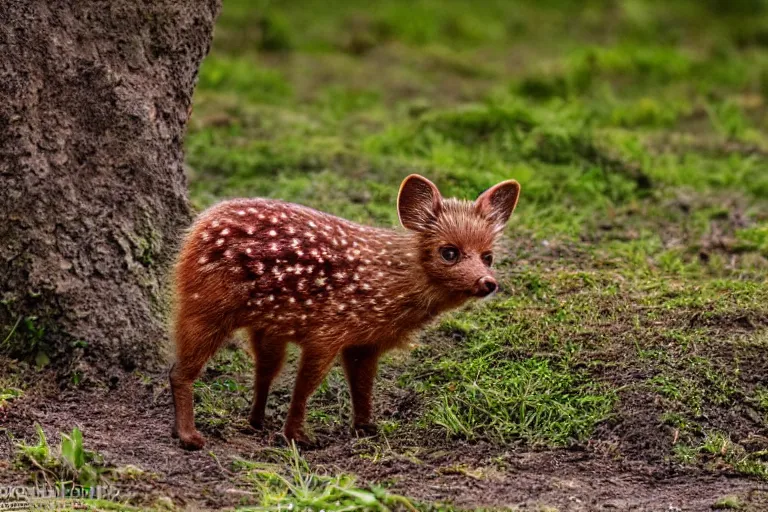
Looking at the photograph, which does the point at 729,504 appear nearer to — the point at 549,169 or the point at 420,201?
the point at 420,201

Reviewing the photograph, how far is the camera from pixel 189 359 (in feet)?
19.4

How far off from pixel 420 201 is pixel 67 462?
224 centimetres

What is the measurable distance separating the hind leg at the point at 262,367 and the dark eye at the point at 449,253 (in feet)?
→ 3.22

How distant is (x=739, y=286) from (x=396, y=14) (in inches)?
348

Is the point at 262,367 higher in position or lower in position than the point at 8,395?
higher

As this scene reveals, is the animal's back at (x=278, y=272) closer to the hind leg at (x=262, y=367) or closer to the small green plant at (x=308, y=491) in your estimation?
the hind leg at (x=262, y=367)

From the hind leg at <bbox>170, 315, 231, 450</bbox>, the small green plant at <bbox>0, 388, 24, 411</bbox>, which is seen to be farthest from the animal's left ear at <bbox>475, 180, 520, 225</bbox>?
the small green plant at <bbox>0, 388, 24, 411</bbox>

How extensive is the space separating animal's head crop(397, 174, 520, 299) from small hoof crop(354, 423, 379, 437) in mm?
841

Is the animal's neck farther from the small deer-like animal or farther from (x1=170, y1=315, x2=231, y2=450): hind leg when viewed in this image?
(x1=170, y1=315, x2=231, y2=450): hind leg

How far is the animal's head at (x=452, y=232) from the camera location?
234 inches

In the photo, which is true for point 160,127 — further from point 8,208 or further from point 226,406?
point 226,406

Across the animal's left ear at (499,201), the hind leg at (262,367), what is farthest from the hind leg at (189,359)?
the animal's left ear at (499,201)

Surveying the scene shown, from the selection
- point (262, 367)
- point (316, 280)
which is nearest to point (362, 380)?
point (262, 367)

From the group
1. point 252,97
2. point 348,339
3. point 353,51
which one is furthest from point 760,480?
point 353,51
